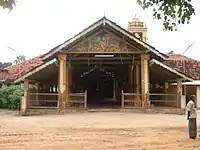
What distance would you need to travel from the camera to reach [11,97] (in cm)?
2800

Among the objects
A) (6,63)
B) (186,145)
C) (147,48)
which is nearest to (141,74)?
(147,48)

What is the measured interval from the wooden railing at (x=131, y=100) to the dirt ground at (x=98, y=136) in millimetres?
4531

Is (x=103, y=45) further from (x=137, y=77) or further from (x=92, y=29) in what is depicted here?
(x=137, y=77)

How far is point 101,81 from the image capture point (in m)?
32.5

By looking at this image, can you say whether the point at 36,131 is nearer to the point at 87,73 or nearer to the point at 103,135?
the point at 103,135

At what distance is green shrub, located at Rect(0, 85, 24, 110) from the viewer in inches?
1077

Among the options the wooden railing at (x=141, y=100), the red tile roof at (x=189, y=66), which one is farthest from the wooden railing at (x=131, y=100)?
the red tile roof at (x=189, y=66)

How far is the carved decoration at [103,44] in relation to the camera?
66.5ft

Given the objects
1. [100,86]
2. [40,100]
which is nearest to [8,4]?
[40,100]

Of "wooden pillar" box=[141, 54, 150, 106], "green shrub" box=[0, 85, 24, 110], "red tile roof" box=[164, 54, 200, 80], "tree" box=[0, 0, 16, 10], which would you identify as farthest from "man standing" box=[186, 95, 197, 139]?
"red tile roof" box=[164, 54, 200, 80]

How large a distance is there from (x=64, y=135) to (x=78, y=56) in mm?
A: 10969

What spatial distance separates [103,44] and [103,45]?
0.25ft

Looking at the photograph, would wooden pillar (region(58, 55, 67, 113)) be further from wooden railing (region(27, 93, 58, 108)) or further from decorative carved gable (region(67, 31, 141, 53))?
decorative carved gable (region(67, 31, 141, 53))

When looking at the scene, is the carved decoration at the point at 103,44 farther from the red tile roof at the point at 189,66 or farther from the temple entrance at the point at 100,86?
the red tile roof at the point at 189,66
